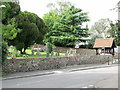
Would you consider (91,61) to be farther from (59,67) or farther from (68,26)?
(68,26)

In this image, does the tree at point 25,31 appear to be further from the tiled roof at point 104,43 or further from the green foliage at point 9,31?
the tiled roof at point 104,43

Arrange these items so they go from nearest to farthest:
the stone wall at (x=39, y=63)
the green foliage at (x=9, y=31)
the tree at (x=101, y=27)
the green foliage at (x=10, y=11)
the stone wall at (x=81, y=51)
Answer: the stone wall at (x=39, y=63) → the green foliage at (x=9, y=31) → the green foliage at (x=10, y=11) → the stone wall at (x=81, y=51) → the tree at (x=101, y=27)

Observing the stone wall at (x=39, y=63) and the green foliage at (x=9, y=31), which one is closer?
the stone wall at (x=39, y=63)

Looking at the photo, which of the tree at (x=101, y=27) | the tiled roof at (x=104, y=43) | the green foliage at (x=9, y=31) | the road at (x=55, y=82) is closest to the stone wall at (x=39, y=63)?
the road at (x=55, y=82)

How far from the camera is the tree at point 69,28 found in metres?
54.4

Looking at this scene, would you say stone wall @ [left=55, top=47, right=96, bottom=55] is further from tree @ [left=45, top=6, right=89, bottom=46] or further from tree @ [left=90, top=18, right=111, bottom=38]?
tree @ [left=90, top=18, right=111, bottom=38]

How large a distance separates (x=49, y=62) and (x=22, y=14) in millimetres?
14778

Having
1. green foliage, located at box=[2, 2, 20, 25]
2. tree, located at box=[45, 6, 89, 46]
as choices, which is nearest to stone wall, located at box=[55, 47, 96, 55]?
tree, located at box=[45, 6, 89, 46]

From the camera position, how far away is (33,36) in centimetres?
3872

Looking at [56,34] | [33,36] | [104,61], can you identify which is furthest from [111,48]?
[33,36]

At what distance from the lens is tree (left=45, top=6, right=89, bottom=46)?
54.4 meters

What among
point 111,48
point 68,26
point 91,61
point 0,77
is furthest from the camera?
point 68,26

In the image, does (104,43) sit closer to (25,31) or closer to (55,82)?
(25,31)

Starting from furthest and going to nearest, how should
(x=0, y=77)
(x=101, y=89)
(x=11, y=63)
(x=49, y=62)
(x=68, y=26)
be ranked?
(x=68, y=26)
(x=49, y=62)
(x=11, y=63)
(x=0, y=77)
(x=101, y=89)
